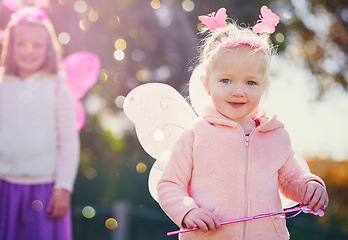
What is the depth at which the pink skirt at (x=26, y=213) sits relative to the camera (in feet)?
9.23

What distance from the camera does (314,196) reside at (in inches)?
63.9

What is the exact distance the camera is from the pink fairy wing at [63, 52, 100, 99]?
3738 millimetres

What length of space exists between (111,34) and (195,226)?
627 cm

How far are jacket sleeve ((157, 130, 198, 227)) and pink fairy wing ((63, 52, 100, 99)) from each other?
2.17 metres

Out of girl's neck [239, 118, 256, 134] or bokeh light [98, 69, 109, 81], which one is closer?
girl's neck [239, 118, 256, 134]

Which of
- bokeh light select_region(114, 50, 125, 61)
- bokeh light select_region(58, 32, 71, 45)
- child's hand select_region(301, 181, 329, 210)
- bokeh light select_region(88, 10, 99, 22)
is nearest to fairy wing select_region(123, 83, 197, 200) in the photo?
child's hand select_region(301, 181, 329, 210)

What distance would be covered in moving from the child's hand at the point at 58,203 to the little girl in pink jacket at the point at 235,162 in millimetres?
1367

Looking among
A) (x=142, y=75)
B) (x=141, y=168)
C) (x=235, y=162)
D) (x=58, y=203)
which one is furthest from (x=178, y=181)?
(x=142, y=75)

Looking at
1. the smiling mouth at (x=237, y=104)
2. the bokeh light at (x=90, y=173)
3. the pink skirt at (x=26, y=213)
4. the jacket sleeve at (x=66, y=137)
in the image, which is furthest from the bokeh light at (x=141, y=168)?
the smiling mouth at (x=237, y=104)

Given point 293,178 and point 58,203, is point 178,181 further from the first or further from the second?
point 58,203

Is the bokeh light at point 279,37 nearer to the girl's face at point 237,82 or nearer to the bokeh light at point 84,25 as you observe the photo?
the bokeh light at point 84,25

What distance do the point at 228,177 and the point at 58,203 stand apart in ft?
5.09

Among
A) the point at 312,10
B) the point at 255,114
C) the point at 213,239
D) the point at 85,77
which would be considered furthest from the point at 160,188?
the point at 312,10

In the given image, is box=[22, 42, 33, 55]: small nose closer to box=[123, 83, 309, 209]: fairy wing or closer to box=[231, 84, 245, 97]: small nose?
box=[123, 83, 309, 209]: fairy wing
